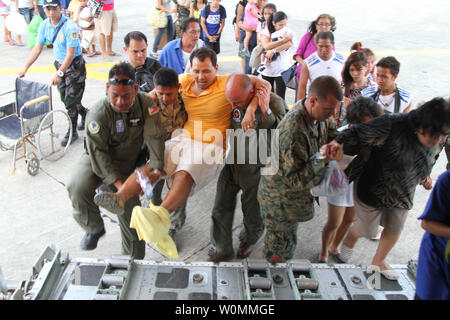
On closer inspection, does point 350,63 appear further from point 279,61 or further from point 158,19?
point 158,19

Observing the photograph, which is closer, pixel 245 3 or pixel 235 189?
pixel 235 189

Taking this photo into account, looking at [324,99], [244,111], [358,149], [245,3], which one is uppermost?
[245,3]

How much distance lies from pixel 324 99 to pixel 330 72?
6.93 ft

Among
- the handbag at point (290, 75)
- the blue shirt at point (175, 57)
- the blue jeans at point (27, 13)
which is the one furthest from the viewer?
the blue jeans at point (27, 13)

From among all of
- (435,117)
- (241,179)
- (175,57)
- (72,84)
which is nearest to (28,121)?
(72,84)

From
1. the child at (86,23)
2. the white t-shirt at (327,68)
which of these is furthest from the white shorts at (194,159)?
the child at (86,23)

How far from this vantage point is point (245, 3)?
25.8 feet

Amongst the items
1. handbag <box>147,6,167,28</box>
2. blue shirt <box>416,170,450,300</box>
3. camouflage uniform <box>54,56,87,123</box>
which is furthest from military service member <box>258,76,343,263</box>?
handbag <box>147,6,167,28</box>

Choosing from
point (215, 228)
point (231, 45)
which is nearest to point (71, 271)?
point (215, 228)

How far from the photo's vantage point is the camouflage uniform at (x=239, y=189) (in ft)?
10.1

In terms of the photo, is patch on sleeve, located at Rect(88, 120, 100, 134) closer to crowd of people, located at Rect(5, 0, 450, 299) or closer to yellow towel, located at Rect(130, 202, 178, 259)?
crowd of people, located at Rect(5, 0, 450, 299)

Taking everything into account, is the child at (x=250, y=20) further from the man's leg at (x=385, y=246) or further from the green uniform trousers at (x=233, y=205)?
the man's leg at (x=385, y=246)

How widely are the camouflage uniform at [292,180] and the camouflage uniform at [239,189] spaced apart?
1.17 ft

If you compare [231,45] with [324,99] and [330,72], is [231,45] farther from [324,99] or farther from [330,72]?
[324,99]
